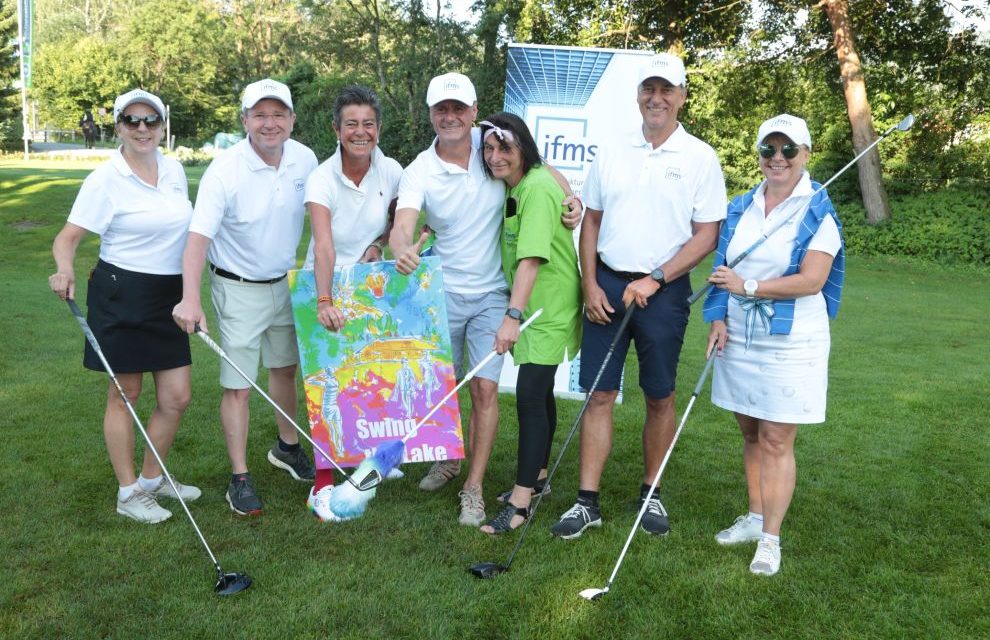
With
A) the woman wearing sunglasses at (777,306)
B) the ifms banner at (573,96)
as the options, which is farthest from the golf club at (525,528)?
the ifms banner at (573,96)

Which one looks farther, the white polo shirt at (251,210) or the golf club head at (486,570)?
the white polo shirt at (251,210)

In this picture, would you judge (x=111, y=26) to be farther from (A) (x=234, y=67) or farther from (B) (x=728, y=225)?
(B) (x=728, y=225)

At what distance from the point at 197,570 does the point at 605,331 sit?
1.98 meters

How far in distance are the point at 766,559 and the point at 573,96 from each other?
11.6ft

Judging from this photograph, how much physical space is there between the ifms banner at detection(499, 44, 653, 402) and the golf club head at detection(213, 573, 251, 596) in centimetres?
354

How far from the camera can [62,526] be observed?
384 centimetres

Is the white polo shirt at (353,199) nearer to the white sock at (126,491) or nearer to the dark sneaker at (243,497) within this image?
the dark sneaker at (243,497)

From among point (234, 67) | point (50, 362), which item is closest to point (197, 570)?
point (50, 362)

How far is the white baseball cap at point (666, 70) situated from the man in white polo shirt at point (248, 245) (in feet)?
5.15

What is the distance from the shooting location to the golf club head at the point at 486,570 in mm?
3418

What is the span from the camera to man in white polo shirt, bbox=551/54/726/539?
12.1 feet

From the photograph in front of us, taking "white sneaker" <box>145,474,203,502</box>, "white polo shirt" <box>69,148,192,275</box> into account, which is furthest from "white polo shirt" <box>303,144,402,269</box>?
"white sneaker" <box>145,474,203,502</box>

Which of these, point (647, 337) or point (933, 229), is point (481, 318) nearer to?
point (647, 337)

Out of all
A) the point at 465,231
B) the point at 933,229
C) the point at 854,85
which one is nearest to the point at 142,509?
the point at 465,231
